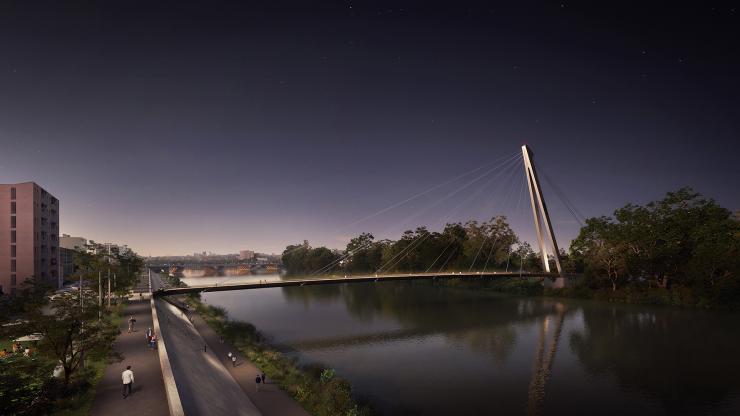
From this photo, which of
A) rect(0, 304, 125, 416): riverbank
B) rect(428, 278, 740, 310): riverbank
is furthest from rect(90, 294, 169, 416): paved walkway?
rect(428, 278, 740, 310): riverbank

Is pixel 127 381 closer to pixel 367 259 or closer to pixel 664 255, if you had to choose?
pixel 664 255

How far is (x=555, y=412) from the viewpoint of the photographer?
17203 mm

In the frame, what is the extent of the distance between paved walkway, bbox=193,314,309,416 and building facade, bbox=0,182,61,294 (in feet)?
117

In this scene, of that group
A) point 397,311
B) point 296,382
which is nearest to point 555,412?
point 296,382

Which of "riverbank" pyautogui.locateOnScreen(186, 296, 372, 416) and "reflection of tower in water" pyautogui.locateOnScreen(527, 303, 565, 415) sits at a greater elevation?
"riverbank" pyautogui.locateOnScreen(186, 296, 372, 416)

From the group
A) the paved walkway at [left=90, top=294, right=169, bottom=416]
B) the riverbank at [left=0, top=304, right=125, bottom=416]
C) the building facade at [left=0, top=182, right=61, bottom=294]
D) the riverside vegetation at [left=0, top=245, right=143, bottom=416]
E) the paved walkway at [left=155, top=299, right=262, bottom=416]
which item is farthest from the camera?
the building facade at [left=0, top=182, right=61, bottom=294]

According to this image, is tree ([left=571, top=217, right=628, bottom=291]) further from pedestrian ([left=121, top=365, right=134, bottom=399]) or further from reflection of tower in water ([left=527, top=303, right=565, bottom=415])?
pedestrian ([left=121, top=365, right=134, bottom=399])

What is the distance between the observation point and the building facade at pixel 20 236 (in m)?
45.1

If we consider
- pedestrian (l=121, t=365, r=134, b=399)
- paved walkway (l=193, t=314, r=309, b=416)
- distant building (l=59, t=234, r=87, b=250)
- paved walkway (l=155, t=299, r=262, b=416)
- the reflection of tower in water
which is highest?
distant building (l=59, t=234, r=87, b=250)

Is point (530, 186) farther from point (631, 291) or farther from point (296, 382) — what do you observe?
point (296, 382)

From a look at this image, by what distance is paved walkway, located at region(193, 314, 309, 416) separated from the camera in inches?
640

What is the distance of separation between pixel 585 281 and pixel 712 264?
13.9 m

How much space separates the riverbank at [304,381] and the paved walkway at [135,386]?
19.5 ft

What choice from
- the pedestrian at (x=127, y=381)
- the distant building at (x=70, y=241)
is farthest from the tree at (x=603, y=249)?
the distant building at (x=70, y=241)
